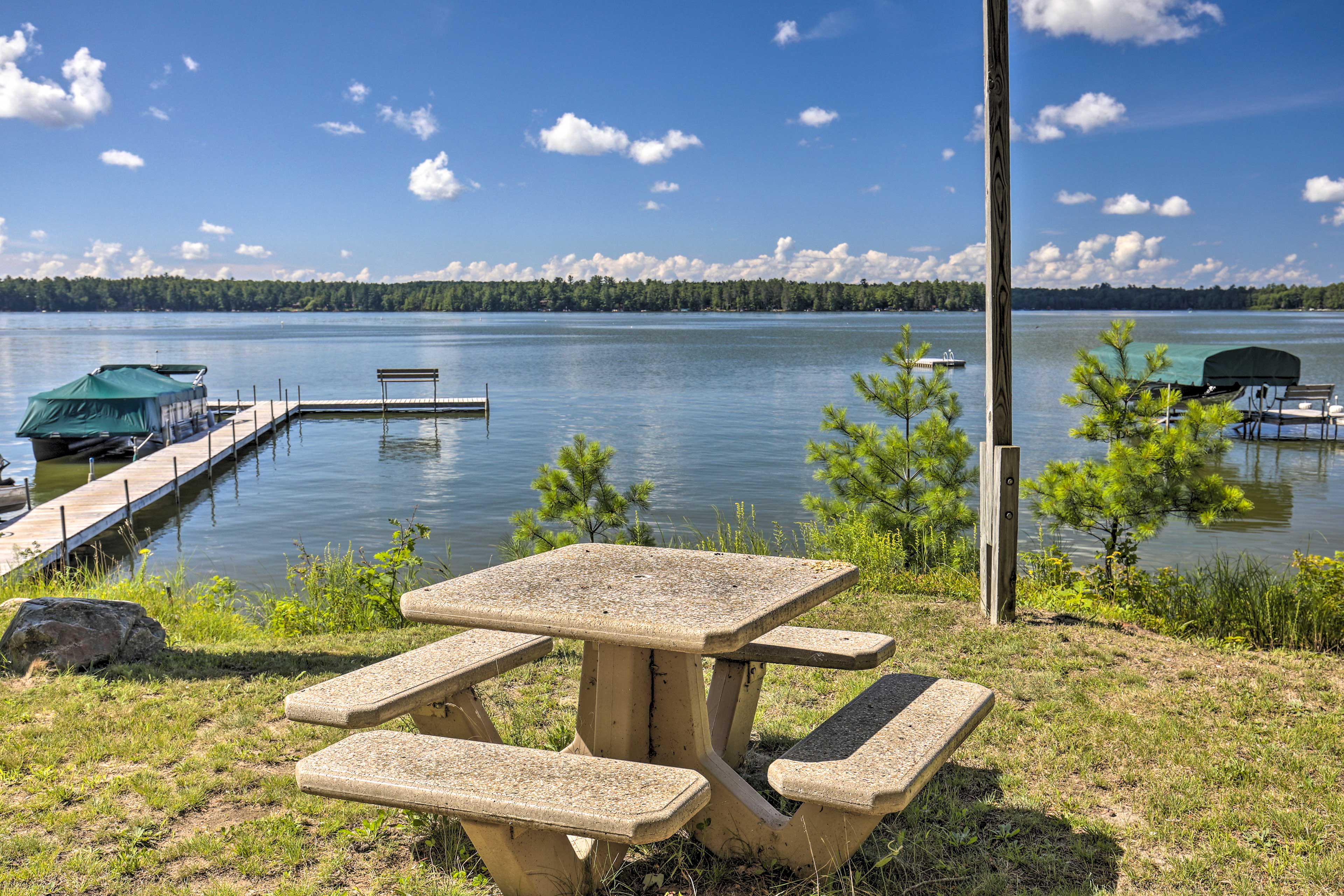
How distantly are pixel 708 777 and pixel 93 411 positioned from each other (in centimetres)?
2755

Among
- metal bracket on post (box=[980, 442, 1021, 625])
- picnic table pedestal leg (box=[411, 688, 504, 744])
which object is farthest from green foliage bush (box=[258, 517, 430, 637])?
metal bracket on post (box=[980, 442, 1021, 625])

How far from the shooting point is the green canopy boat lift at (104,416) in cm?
2527

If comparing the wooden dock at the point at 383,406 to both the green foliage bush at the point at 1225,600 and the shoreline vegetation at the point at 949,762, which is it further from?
the green foliage bush at the point at 1225,600

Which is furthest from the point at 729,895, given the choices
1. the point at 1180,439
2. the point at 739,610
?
the point at 1180,439

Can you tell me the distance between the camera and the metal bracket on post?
610 centimetres

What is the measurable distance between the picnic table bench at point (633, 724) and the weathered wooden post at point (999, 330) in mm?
2688

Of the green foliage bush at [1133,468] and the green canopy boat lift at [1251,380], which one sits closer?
the green foliage bush at [1133,468]


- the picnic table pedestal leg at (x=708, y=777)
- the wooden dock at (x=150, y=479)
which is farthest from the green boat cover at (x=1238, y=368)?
the picnic table pedestal leg at (x=708, y=777)

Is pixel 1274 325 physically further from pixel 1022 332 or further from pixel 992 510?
pixel 992 510

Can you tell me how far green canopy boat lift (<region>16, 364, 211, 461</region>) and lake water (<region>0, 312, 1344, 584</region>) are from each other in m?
0.94

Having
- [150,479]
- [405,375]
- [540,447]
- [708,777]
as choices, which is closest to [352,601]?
[708,777]

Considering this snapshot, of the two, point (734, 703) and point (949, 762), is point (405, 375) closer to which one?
point (734, 703)

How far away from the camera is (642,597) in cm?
300

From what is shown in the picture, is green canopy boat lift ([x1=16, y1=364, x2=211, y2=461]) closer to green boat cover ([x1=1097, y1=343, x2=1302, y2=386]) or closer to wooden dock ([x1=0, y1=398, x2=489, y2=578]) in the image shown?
wooden dock ([x1=0, y1=398, x2=489, y2=578])
